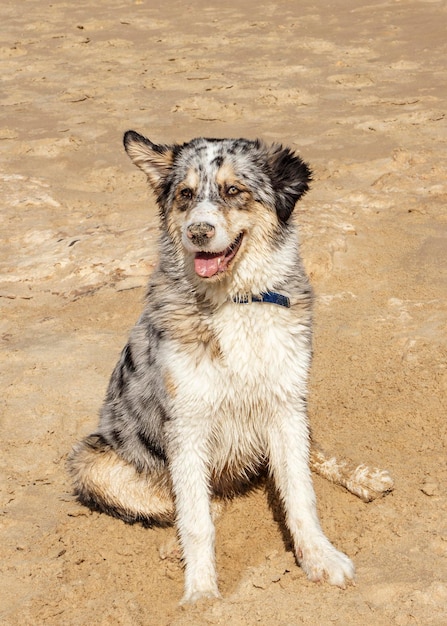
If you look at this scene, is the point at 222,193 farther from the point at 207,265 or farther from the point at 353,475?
the point at 353,475

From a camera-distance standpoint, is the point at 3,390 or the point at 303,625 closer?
the point at 303,625

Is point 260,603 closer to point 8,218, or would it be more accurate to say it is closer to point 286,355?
point 286,355

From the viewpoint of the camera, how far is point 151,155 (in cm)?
473

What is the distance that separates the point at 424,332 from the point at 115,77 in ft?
31.0

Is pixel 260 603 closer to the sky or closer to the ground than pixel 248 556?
closer to the sky

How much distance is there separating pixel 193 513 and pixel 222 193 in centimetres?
175

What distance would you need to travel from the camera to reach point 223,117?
A: 486 inches

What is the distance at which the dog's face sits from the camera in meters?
4.24

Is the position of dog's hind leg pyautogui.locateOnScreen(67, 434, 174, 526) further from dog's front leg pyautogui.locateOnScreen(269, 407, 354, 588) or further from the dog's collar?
the dog's collar

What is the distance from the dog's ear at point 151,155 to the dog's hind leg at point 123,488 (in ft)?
5.55

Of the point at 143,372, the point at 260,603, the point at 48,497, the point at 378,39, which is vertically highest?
the point at 378,39

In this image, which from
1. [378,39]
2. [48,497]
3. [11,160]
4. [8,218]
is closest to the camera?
[48,497]

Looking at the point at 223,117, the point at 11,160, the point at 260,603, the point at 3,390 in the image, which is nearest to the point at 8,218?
the point at 11,160

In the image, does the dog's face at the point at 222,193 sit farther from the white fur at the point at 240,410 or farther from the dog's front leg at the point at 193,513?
the dog's front leg at the point at 193,513
